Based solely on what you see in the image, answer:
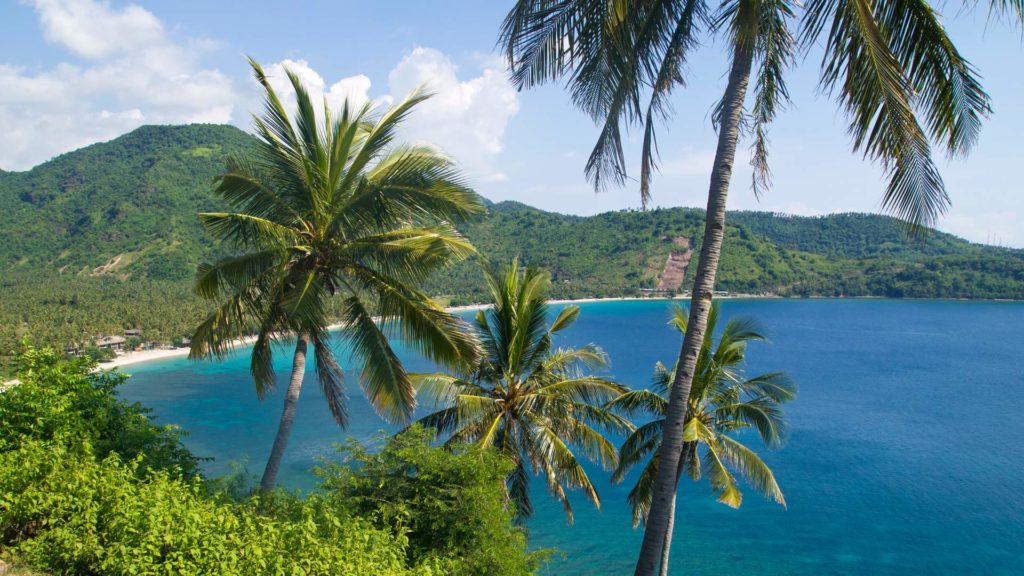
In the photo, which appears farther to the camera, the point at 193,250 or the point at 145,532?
the point at 193,250

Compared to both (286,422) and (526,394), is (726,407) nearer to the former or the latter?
(526,394)

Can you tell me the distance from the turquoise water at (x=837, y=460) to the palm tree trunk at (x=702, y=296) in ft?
55.0

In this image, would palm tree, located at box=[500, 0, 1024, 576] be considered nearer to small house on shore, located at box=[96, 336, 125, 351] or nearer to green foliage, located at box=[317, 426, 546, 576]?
green foliage, located at box=[317, 426, 546, 576]

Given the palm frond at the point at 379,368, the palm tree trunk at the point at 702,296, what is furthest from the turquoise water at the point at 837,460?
the palm tree trunk at the point at 702,296

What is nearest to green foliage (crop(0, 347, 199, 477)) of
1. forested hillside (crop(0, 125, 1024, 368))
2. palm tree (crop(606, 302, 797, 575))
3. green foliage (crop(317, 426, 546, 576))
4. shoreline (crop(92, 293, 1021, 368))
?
green foliage (crop(317, 426, 546, 576))

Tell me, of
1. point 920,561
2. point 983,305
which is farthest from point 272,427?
point 983,305

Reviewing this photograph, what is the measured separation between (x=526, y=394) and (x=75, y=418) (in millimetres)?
6395

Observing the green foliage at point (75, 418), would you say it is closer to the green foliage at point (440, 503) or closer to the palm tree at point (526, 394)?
the green foliage at point (440, 503)

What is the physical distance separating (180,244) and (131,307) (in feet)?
147

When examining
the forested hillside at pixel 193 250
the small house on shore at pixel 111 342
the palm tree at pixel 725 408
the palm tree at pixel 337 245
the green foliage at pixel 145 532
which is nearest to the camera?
the green foliage at pixel 145 532

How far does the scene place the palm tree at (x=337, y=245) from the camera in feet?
27.5

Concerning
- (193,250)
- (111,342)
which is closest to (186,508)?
(111,342)

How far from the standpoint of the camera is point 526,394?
10.6 metres

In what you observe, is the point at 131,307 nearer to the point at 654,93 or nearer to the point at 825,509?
the point at 825,509
